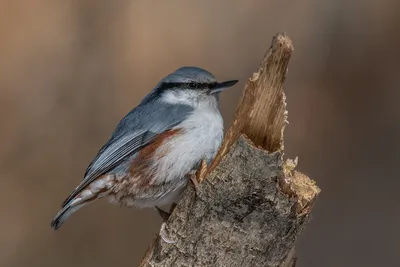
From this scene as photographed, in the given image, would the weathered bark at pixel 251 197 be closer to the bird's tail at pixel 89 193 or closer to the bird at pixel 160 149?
the bird at pixel 160 149

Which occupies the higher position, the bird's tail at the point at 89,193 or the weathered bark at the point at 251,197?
the weathered bark at the point at 251,197

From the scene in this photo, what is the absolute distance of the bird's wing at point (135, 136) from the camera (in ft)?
9.44

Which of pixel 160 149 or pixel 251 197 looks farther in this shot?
pixel 160 149

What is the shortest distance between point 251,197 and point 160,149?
28.9 inches

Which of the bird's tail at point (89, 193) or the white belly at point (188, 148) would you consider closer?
the white belly at point (188, 148)

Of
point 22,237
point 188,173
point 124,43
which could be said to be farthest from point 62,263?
point 188,173

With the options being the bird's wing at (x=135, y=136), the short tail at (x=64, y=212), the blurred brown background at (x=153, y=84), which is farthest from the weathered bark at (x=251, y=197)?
the blurred brown background at (x=153, y=84)

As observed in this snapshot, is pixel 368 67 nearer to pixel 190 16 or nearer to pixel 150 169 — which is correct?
pixel 190 16

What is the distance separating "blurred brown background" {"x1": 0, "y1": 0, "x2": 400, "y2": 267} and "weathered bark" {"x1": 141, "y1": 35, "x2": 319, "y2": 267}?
7.38 feet

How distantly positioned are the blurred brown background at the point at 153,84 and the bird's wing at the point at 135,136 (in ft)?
5.37

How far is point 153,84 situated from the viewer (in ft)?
15.4

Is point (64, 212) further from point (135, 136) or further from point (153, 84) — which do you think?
point (153, 84)

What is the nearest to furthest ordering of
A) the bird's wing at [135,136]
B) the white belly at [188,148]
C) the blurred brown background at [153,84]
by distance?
1. the white belly at [188,148]
2. the bird's wing at [135,136]
3. the blurred brown background at [153,84]

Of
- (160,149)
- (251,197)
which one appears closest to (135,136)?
(160,149)
